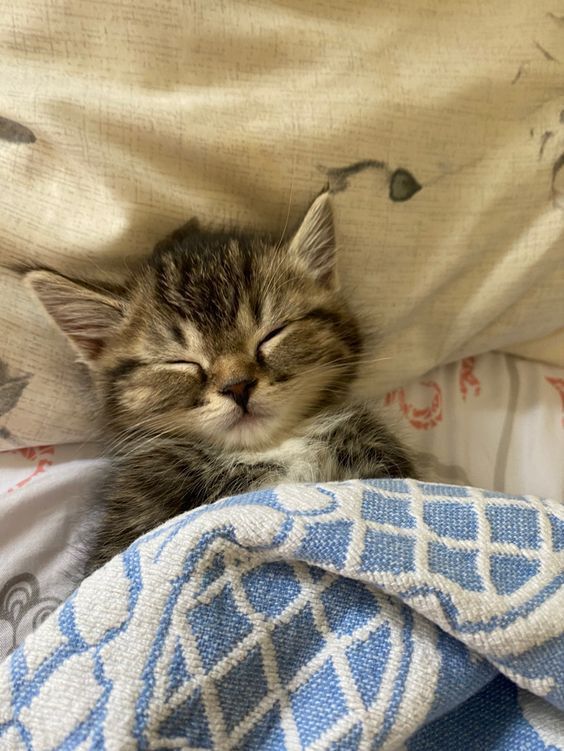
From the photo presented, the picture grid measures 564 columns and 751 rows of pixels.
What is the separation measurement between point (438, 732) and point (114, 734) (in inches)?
17.9

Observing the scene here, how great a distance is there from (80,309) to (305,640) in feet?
2.31

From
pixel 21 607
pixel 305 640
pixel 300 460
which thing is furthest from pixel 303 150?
pixel 21 607

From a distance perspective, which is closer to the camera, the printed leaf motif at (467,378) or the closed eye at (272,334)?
the closed eye at (272,334)

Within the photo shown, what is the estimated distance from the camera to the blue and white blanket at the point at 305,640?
31.3 inches

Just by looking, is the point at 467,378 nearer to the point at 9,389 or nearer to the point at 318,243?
the point at 318,243

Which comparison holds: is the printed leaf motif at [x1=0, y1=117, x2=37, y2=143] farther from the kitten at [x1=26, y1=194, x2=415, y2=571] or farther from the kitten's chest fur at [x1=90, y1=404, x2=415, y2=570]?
the kitten's chest fur at [x1=90, y1=404, x2=415, y2=570]

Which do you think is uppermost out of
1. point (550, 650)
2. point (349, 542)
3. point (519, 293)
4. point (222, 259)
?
point (222, 259)

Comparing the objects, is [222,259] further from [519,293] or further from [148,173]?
[519,293]

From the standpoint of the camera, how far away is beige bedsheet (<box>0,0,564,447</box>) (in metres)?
1.13

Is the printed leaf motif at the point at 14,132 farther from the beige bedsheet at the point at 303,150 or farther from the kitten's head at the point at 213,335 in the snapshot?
the kitten's head at the point at 213,335

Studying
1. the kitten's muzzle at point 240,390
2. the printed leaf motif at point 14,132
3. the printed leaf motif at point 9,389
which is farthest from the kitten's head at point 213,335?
the printed leaf motif at point 14,132

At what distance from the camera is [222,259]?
121cm

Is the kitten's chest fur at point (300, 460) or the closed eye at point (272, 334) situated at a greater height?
the closed eye at point (272, 334)

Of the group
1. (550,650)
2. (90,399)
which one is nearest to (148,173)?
(90,399)
